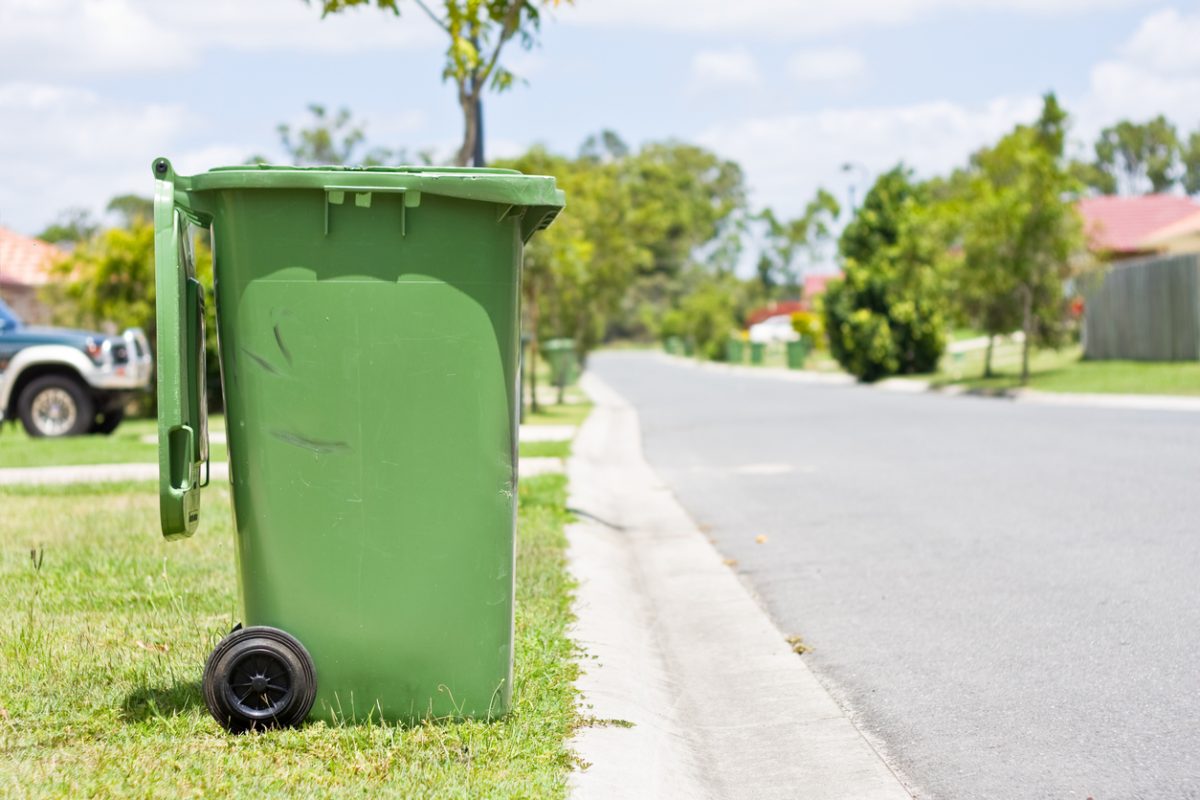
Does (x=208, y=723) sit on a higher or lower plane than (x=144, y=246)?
lower

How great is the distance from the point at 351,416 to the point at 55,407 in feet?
50.6

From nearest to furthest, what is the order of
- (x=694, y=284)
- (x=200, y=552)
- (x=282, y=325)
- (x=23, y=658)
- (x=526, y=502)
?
(x=282, y=325) → (x=23, y=658) → (x=200, y=552) → (x=526, y=502) → (x=694, y=284)

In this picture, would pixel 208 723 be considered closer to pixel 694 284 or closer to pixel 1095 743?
pixel 1095 743

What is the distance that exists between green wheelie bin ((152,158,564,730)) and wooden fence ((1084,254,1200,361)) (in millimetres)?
25595

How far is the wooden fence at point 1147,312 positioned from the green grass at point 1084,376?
0.32m

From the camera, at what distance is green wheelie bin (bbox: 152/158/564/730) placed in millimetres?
4434

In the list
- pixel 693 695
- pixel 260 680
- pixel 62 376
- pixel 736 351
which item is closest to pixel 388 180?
pixel 260 680

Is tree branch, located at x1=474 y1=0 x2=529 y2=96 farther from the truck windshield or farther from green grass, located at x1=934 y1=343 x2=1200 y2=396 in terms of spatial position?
green grass, located at x1=934 y1=343 x2=1200 y2=396

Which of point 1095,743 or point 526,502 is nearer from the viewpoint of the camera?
point 1095,743

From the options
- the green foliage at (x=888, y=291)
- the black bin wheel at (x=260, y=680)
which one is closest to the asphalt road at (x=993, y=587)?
the black bin wheel at (x=260, y=680)

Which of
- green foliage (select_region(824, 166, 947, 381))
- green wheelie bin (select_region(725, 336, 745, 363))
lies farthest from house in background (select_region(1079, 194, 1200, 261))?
green wheelie bin (select_region(725, 336, 745, 363))

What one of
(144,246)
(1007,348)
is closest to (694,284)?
(1007,348)

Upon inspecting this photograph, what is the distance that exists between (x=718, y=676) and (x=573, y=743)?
1.77m

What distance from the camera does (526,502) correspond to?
35.9 ft
